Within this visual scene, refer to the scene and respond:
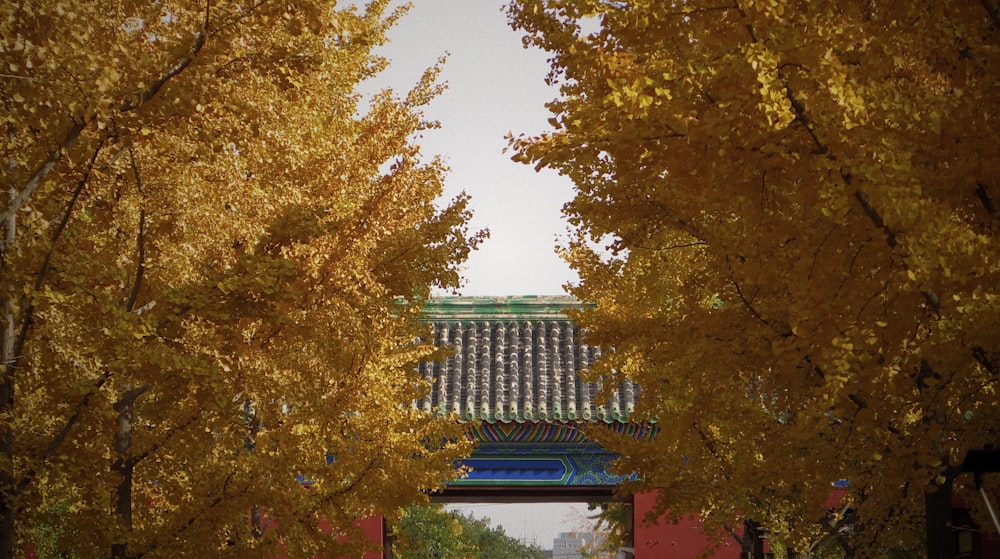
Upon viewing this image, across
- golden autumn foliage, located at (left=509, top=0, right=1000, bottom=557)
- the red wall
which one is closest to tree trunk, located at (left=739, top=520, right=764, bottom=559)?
the red wall

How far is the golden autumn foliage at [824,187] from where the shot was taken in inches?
161

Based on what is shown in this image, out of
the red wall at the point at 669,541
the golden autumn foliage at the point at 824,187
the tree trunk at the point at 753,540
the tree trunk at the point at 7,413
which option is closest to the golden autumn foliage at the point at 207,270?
the tree trunk at the point at 7,413

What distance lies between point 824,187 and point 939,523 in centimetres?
252

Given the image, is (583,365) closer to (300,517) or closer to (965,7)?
(300,517)

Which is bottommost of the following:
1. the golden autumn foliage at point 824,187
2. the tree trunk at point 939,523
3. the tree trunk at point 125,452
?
the tree trunk at point 939,523

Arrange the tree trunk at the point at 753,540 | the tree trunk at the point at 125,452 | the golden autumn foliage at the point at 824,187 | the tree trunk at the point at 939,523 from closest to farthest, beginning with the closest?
the golden autumn foliage at the point at 824,187, the tree trunk at the point at 939,523, the tree trunk at the point at 125,452, the tree trunk at the point at 753,540

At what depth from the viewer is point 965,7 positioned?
4473 mm

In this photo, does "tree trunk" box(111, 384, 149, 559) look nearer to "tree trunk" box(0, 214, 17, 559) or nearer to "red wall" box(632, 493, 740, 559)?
"tree trunk" box(0, 214, 17, 559)

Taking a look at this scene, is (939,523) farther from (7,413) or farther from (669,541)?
(669,541)

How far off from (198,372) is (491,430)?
885cm

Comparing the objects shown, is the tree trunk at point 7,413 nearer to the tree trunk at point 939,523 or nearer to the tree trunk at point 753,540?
the tree trunk at point 939,523

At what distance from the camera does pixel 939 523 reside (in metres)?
5.59

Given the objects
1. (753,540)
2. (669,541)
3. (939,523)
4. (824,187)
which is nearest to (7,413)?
(824,187)

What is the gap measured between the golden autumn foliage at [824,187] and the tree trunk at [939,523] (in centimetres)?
2
